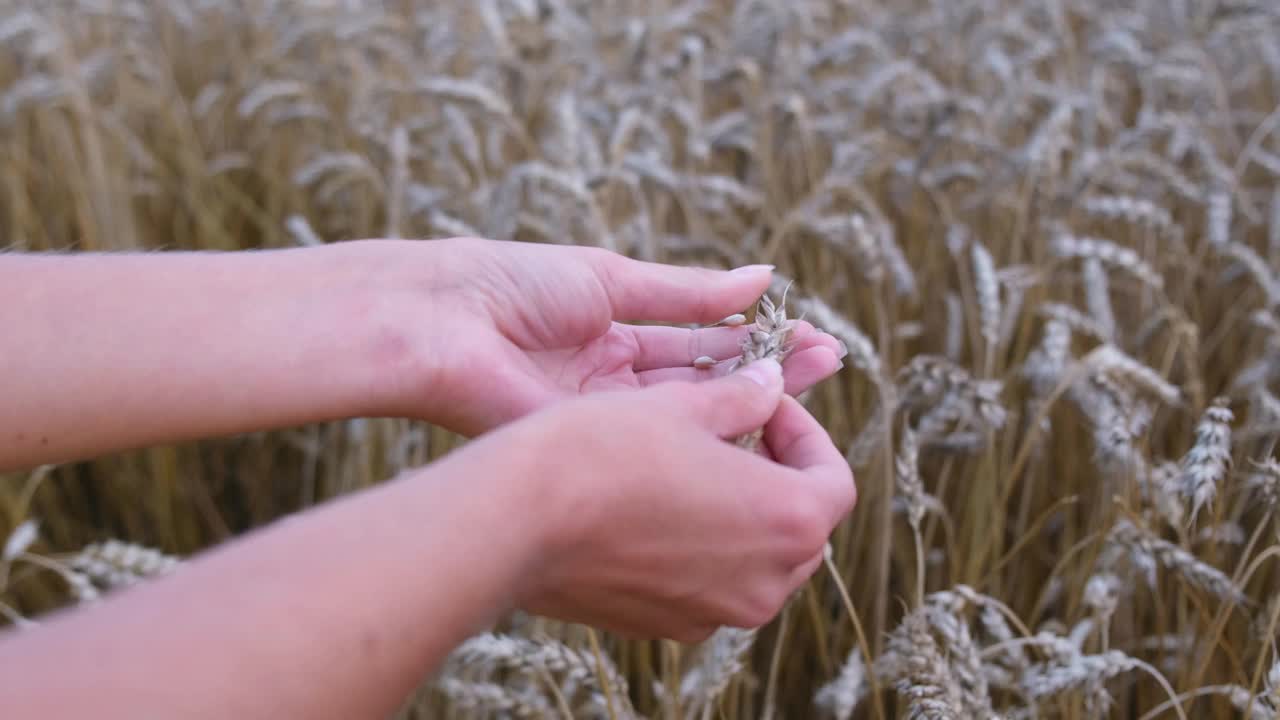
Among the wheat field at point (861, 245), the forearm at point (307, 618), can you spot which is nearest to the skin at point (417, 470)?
the forearm at point (307, 618)

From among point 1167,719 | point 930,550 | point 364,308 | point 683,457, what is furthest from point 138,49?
point 1167,719

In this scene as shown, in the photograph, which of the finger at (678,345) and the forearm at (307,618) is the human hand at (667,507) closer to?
the forearm at (307,618)

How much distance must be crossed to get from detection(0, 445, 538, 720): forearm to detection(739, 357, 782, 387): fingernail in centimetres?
27

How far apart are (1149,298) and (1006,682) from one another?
2.77 feet

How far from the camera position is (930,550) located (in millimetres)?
1524

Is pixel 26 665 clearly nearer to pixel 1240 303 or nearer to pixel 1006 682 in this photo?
pixel 1006 682

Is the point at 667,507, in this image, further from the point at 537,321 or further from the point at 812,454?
the point at 537,321

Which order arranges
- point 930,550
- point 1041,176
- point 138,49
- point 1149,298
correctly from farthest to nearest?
point 138,49
point 1041,176
point 1149,298
point 930,550

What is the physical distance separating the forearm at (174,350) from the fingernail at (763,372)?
0.31 m

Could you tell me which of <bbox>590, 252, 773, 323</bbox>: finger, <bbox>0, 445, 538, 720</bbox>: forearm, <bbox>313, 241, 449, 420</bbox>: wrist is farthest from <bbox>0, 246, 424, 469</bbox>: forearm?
<bbox>0, 445, 538, 720</bbox>: forearm

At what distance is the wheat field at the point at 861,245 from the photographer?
1.10 m

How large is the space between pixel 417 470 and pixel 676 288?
43 centimetres

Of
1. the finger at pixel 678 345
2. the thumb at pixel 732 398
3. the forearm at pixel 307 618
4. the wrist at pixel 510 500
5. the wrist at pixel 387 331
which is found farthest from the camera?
the finger at pixel 678 345

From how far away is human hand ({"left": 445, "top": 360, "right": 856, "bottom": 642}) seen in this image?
67cm
